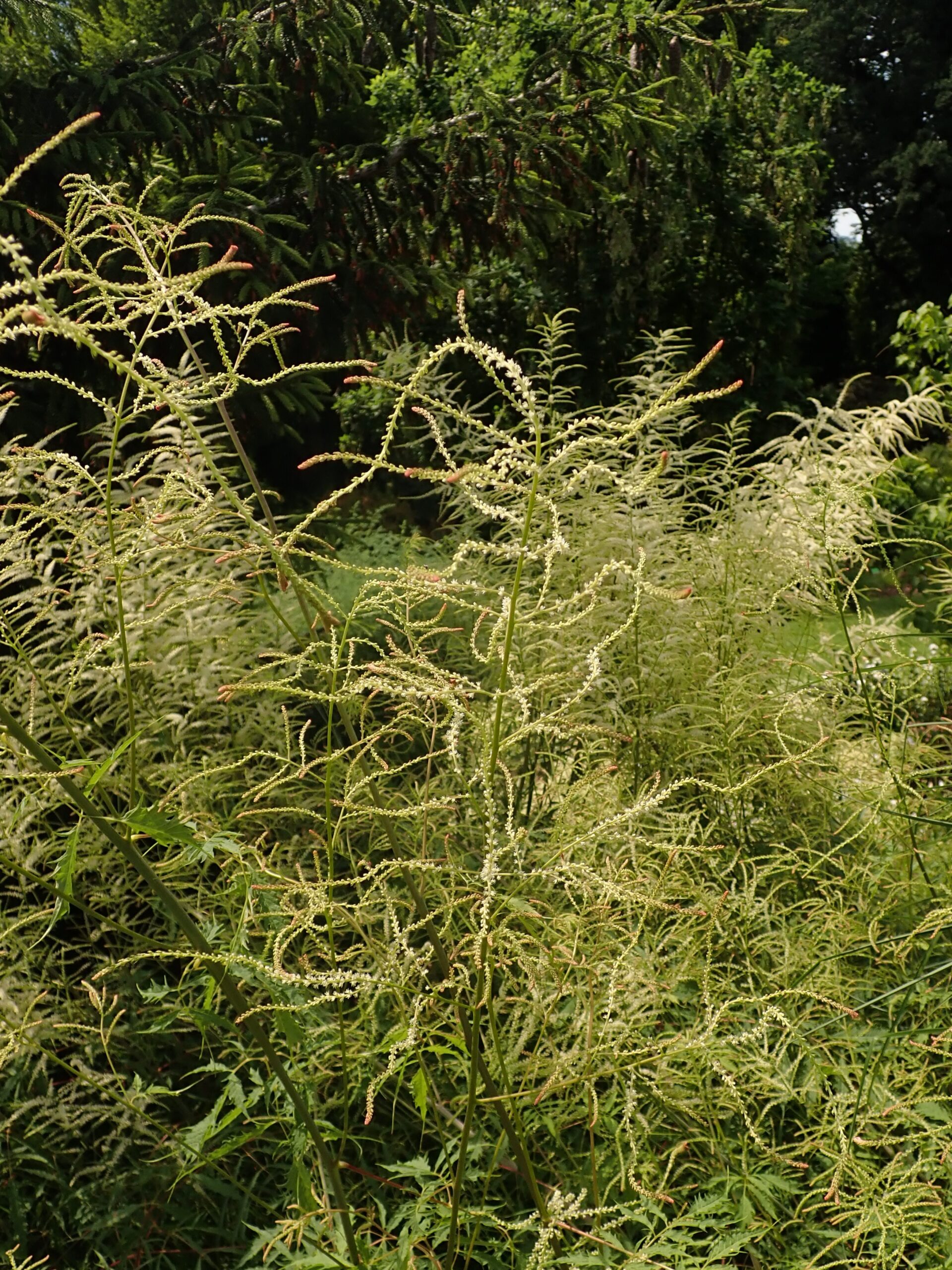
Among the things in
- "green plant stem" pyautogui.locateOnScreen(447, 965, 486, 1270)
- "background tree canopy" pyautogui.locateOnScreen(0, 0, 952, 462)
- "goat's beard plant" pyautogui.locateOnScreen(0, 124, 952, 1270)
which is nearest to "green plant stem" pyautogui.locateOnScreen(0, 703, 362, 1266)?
"goat's beard plant" pyautogui.locateOnScreen(0, 124, 952, 1270)

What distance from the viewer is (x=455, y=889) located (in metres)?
1.63

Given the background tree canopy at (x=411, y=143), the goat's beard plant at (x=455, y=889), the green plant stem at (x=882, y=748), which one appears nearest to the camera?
the goat's beard plant at (x=455, y=889)

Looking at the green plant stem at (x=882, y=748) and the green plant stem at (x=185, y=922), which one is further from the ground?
the green plant stem at (x=185, y=922)

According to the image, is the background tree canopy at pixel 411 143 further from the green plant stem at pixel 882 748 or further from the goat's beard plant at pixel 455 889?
the green plant stem at pixel 882 748

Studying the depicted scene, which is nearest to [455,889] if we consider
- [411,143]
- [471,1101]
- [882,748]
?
[471,1101]

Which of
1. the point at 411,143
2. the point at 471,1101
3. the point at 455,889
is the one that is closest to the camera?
the point at 471,1101

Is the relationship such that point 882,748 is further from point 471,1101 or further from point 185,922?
point 185,922

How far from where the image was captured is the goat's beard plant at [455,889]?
1160 mm

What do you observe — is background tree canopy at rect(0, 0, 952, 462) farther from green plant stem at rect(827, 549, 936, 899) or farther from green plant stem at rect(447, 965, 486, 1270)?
green plant stem at rect(447, 965, 486, 1270)

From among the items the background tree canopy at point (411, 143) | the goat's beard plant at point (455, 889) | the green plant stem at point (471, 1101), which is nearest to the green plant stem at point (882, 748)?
the goat's beard plant at point (455, 889)

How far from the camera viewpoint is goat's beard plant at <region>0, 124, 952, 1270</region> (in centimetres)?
116

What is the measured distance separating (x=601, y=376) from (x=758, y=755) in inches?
270

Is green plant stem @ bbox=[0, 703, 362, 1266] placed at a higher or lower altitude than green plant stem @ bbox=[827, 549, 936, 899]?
higher

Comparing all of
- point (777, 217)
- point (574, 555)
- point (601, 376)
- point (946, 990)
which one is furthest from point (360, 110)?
point (777, 217)
